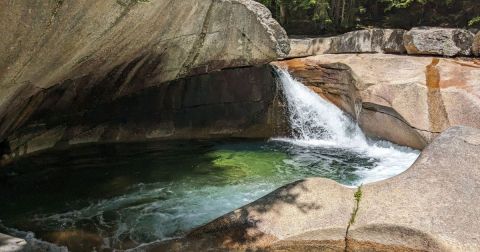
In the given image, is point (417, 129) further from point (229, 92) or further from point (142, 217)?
point (142, 217)

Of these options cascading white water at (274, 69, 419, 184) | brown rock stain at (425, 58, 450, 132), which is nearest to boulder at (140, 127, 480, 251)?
brown rock stain at (425, 58, 450, 132)

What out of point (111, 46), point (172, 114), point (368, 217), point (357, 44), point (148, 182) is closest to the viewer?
point (368, 217)

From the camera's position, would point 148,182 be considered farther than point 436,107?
No

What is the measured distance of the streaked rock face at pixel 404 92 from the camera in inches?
404

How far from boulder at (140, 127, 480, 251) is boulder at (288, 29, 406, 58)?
8819 mm

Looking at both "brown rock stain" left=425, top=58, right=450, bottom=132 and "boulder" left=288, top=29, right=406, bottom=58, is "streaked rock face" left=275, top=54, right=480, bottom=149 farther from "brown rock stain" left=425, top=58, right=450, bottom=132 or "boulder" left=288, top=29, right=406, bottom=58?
"boulder" left=288, top=29, right=406, bottom=58

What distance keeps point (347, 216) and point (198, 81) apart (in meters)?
7.91

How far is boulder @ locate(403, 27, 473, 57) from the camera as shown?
13031 millimetres

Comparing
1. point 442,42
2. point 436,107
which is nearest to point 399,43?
point 442,42

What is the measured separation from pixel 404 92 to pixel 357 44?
517cm

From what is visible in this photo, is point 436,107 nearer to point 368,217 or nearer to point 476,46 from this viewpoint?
point 476,46

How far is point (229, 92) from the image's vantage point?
13031 millimetres

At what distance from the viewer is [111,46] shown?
6.95m

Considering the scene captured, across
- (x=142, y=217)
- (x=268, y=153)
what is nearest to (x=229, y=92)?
(x=268, y=153)
